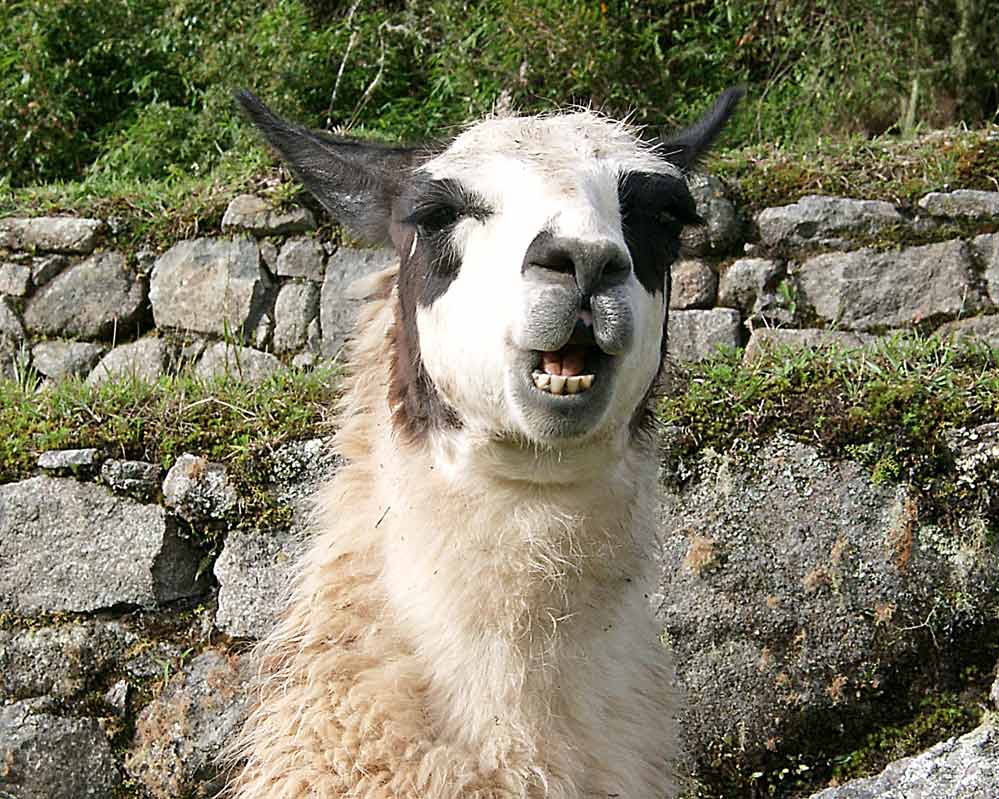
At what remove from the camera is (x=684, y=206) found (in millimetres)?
2879

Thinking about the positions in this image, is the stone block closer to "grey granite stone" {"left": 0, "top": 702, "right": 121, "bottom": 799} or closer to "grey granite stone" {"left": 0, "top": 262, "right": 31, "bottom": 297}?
"grey granite stone" {"left": 0, "top": 262, "right": 31, "bottom": 297}

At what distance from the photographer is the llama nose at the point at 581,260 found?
2305 mm

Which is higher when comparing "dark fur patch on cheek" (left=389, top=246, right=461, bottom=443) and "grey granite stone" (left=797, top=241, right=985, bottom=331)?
"grey granite stone" (left=797, top=241, right=985, bottom=331)

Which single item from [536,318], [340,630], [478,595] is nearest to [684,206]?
[536,318]

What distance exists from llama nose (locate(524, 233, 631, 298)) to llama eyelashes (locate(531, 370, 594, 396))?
5.9 inches

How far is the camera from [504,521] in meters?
2.62

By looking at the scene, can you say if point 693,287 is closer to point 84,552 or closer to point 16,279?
point 84,552

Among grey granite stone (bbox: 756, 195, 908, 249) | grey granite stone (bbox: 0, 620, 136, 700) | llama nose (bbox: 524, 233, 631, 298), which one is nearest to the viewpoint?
llama nose (bbox: 524, 233, 631, 298)

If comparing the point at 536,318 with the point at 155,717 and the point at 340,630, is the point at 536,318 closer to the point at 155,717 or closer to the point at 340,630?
the point at 340,630

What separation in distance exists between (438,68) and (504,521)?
622 centimetres

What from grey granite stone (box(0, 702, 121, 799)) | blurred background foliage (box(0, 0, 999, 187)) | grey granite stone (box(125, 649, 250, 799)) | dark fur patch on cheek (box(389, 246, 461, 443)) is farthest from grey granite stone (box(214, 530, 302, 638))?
blurred background foliage (box(0, 0, 999, 187))

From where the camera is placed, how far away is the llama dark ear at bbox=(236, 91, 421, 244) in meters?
3.12

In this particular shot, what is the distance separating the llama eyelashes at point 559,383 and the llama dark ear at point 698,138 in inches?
41.3

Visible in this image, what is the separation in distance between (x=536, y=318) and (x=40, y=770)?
8.88 feet
